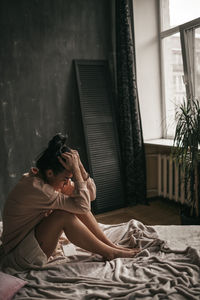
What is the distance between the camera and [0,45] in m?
3.34

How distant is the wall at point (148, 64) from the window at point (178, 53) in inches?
3.7

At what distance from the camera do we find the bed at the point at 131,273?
1464mm

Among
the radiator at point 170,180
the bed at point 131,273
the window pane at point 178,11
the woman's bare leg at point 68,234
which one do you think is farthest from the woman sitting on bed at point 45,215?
the window pane at point 178,11

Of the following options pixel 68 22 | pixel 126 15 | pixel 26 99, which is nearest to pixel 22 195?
pixel 26 99

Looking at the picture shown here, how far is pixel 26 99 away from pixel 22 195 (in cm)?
197

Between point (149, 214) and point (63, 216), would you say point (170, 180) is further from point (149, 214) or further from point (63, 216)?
point (63, 216)

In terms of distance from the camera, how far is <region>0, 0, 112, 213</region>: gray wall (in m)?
3.42

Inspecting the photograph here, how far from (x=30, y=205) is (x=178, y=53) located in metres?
3.04

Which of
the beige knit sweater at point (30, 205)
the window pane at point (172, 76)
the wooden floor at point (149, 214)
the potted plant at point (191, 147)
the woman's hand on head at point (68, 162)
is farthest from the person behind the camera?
the window pane at point (172, 76)

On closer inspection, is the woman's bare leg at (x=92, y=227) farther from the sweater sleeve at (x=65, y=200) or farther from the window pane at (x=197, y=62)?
the window pane at (x=197, y=62)

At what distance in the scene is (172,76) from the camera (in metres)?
4.20

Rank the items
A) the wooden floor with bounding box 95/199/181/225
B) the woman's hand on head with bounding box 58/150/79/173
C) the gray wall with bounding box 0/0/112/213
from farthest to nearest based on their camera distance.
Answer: the wooden floor with bounding box 95/199/181/225 → the gray wall with bounding box 0/0/112/213 → the woman's hand on head with bounding box 58/150/79/173

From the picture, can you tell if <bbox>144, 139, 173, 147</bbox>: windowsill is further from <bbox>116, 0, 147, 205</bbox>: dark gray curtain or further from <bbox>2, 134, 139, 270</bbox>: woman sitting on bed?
<bbox>2, 134, 139, 270</bbox>: woman sitting on bed

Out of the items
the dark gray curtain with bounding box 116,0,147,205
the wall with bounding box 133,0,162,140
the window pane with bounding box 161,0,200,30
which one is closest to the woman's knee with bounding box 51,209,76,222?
the dark gray curtain with bounding box 116,0,147,205
